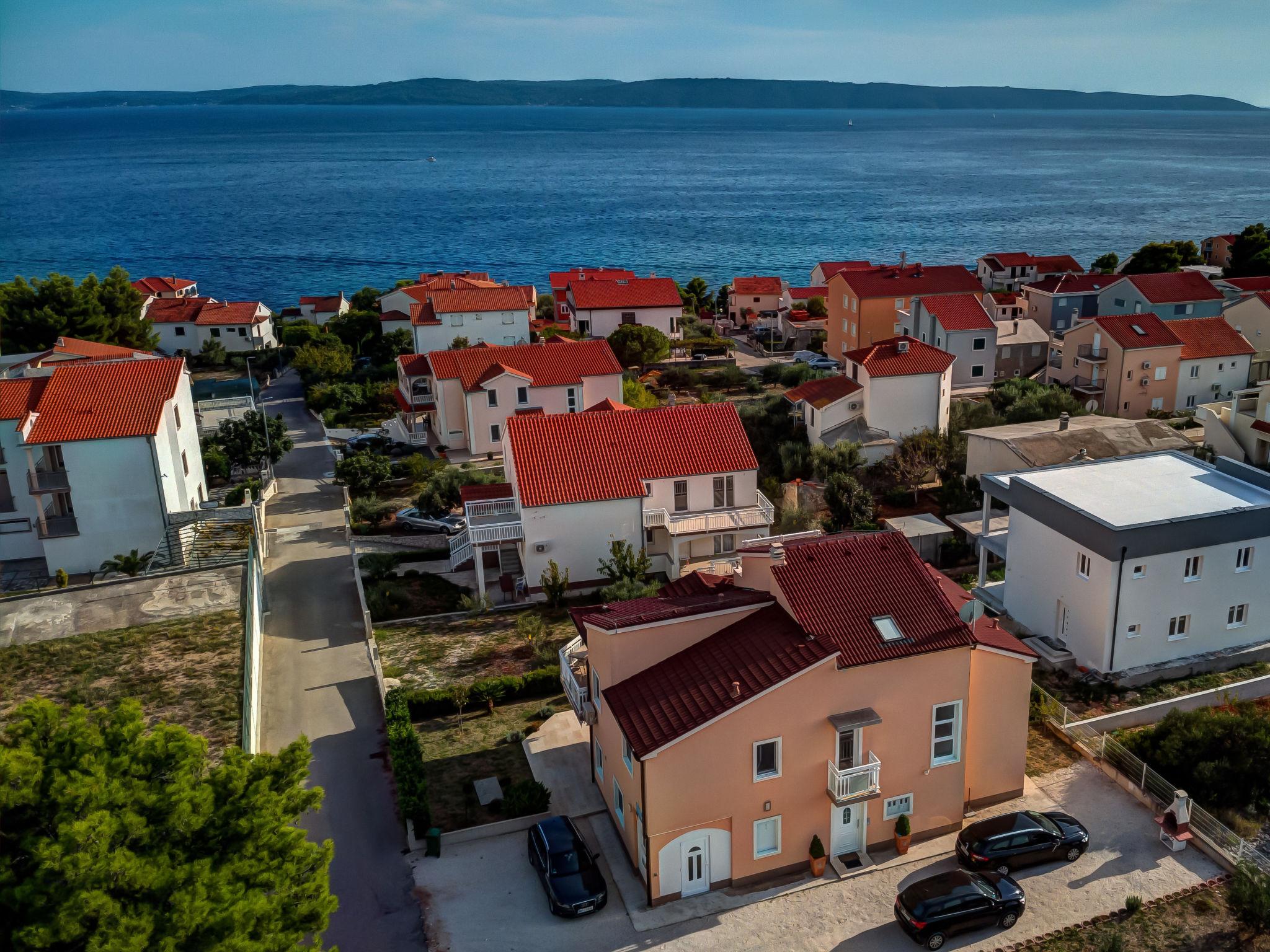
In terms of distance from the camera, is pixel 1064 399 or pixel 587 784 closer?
pixel 587 784

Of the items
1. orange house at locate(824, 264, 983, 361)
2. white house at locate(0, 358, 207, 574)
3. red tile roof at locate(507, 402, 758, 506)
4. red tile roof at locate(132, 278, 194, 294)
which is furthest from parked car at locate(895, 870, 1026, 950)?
red tile roof at locate(132, 278, 194, 294)

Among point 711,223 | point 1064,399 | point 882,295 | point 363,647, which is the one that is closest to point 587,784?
point 363,647

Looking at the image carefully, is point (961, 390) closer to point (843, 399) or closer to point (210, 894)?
point (843, 399)

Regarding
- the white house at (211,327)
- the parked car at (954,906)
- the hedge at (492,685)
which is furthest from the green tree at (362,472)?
the white house at (211,327)

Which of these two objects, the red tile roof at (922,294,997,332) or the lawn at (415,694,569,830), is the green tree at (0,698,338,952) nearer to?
the lawn at (415,694,569,830)

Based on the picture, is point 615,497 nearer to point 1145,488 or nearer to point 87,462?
point 1145,488

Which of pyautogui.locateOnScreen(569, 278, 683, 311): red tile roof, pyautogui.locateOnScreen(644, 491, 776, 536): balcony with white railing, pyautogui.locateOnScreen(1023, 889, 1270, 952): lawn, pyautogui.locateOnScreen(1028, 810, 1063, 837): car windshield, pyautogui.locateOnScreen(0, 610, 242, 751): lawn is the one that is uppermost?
pyautogui.locateOnScreen(569, 278, 683, 311): red tile roof

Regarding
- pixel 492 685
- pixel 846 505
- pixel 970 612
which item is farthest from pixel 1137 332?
pixel 492 685
